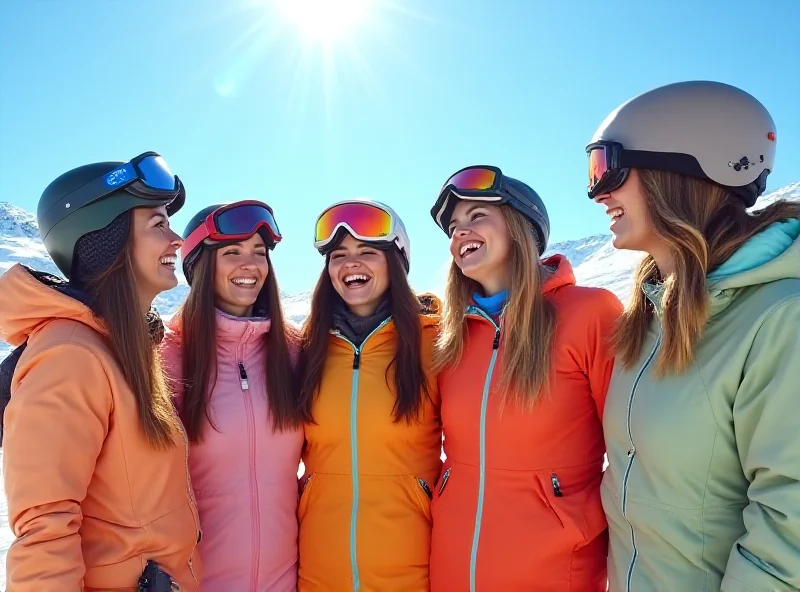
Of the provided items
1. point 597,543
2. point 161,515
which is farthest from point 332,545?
point 597,543

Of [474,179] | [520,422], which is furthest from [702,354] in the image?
[474,179]

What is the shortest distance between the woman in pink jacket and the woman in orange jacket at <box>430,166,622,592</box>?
0.94m

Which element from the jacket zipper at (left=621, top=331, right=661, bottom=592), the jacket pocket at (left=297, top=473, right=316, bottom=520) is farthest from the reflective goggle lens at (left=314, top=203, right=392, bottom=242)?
the jacket zipper at (left=621, top=331, right=661, bottom=592)

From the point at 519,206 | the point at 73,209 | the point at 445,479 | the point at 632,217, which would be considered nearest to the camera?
the point at 632,217

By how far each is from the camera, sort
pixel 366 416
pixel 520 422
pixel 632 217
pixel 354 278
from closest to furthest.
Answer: pixel 632 217 → pixel 520 422 → pixel 366 416 → pixel 354 278

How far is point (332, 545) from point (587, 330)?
1.87 meters

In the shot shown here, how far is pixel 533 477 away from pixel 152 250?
235 cm

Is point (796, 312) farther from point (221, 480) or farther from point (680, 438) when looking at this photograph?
point (221, 480)

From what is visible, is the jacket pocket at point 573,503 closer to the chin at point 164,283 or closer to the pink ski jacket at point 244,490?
the pink ski jacket at point 244,490

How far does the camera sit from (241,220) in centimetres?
372

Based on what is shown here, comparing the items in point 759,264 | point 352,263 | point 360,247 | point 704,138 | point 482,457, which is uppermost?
point 704,138

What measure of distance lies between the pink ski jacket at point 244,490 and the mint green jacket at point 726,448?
1.83 meters

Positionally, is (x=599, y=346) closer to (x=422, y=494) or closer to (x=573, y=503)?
(x=573, y=503)

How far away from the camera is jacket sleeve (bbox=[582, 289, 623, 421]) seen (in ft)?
9.45
